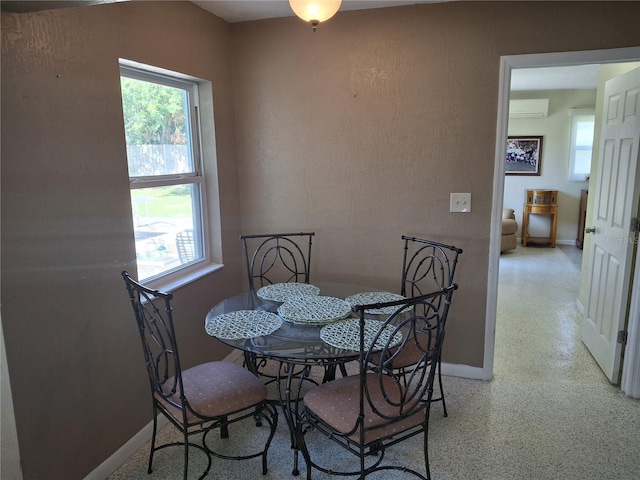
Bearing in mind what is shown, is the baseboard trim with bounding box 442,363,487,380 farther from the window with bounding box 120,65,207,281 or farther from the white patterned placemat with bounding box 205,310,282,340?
the window with bounding box 120,65,207,281

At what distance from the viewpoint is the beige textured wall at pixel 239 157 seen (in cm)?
165

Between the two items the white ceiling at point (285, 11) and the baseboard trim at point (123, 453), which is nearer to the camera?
the white ceiling at point (285, 11)

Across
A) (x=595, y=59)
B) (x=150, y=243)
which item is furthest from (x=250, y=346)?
(x=595, y=59)

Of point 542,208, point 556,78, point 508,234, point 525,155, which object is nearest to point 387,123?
point 556,78

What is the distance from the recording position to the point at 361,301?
→ 235cm

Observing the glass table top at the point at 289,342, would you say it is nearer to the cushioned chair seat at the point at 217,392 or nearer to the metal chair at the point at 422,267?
the cushioned chair seat at the point at 217,392

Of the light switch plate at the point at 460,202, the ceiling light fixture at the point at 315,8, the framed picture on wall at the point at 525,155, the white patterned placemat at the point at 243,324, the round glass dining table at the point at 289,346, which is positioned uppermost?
the ceiling light fixture at the point at 315,8

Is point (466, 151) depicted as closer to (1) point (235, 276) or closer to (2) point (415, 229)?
(2) point (415, 229)

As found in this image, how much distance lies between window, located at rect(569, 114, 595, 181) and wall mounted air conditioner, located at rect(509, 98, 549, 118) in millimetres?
466

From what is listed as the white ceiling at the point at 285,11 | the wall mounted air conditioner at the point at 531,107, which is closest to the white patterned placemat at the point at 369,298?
the white ceiling at the point at 285,11

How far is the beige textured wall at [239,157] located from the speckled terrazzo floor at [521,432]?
300 mm

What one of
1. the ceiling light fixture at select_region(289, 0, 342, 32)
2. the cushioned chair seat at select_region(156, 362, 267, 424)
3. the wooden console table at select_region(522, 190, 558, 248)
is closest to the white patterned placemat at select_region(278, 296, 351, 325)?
the cushioned chair seat at select_region(156, 362, 267, 424)

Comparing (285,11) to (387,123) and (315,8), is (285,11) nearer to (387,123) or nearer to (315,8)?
(387,123)

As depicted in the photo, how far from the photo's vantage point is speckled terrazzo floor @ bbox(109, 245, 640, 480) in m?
2.06
